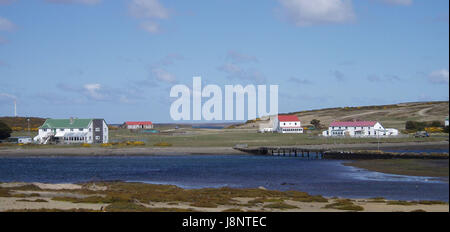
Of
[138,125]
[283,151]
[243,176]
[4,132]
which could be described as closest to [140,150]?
[283,151]

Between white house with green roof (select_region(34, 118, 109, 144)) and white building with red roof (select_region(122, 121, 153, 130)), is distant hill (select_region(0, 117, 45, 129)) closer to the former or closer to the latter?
white building with red roof (select_region(122, 121, 153, 130))

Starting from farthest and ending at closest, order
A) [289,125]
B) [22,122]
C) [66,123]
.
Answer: [22,122], [289,125], [66,123]

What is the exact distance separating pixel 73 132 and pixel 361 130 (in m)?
57.6

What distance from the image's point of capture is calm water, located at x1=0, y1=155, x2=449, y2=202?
37497 mm

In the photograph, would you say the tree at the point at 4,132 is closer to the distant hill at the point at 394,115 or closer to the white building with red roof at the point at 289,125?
the white building with red roof at the point at 289,125

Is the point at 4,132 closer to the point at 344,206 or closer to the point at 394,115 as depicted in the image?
the point at 344,206

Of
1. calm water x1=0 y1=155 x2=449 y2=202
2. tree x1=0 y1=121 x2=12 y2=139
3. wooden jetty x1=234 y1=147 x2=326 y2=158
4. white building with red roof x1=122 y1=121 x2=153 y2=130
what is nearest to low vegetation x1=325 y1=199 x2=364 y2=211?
calm water x1=0 y1=155 x2=449 y2=202

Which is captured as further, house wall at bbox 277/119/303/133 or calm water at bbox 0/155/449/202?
house wall at bbox 277/119/303/133

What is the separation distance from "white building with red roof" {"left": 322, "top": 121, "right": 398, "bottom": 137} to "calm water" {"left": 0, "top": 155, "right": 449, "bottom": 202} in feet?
141

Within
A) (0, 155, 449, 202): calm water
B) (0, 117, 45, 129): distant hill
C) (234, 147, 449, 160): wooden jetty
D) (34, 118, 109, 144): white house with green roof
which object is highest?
(0, 117, 45, 129): distant hill

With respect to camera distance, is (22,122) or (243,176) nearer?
(243,176)

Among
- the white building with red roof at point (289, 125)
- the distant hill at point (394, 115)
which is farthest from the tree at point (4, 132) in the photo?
the distant hill at point (394, 115)

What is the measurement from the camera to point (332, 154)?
73.1 meters

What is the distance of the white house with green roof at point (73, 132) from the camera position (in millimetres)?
91750
